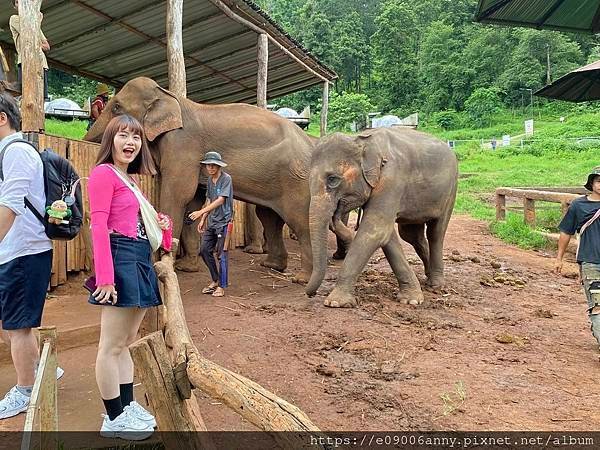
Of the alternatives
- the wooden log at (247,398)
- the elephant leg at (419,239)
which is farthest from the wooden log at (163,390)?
the elephant leg at (419,239)

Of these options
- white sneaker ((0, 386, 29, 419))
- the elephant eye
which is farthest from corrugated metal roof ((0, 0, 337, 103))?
white sneaker ((0, 386, 29, 419))

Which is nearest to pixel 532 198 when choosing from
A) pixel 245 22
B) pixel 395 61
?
pixel 245 22

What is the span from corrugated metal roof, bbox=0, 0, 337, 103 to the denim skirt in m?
6.59

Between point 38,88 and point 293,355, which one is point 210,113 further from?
point 293,355

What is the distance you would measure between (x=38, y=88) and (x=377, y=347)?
3902 mm

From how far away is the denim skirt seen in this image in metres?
2.84

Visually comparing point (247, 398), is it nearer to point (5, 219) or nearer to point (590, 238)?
point (5, 219)

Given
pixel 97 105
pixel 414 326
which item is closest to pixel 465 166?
pixel 97 105

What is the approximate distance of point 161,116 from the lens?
7.20 meters

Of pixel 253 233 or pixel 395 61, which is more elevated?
pixel 395 61

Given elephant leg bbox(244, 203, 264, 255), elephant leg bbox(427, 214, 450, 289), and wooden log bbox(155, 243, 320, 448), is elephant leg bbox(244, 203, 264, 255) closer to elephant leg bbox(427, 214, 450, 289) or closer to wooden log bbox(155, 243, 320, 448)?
elephant leg bbox(427, 214, 450, 289)

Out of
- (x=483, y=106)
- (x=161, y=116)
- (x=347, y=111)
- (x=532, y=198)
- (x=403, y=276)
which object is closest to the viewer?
(x=403, y=276)

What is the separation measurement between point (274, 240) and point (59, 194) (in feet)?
17.7

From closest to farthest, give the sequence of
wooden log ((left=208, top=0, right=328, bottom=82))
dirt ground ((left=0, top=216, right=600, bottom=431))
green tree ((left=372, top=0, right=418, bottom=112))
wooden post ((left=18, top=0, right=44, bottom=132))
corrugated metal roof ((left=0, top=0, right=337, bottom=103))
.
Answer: dirt ground ((left=0, top=216, right=600, bottom=431)) → wooden post ((left=18, top=0, right=44, bottom=132)) → wooden log ((left=208, top=0, right=328, bottom=82)) → corrugated metal roof ((left=0, top=0, right=337, bottom=103)) → green tree ((left=372, top=0, right=418, bottom=112))
